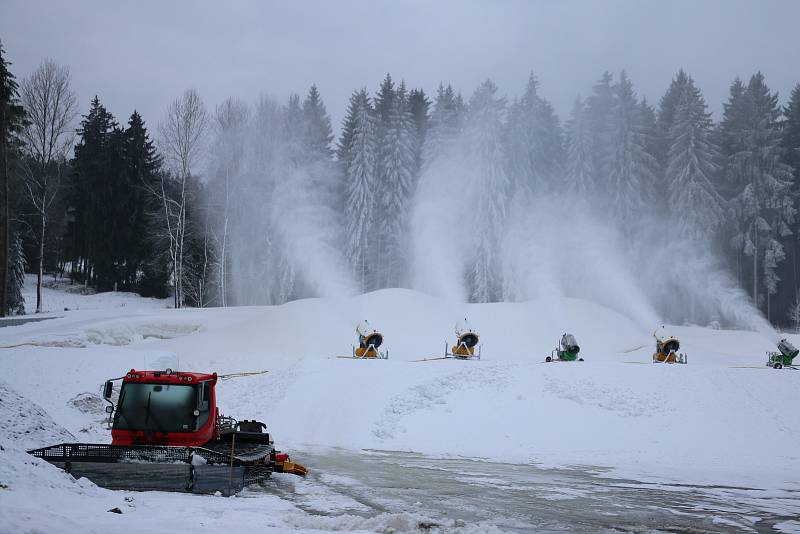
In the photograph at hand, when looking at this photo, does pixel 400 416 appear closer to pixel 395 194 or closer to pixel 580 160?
pixel 395 194

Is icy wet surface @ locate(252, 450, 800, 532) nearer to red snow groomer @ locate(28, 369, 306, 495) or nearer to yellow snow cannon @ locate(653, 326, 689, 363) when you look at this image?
red snow groomer @ locate(28, 369, 306, 495)

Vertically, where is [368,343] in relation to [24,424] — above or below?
above

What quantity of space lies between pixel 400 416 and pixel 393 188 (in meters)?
38.3

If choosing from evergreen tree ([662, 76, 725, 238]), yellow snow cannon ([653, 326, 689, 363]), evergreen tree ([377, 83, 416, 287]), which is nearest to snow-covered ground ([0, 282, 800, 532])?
yellow snow cannon ([653, 326, 689, 363])

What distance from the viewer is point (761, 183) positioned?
175 feet

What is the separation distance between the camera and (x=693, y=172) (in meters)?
53.3

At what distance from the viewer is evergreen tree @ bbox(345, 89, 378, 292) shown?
58.5 metres

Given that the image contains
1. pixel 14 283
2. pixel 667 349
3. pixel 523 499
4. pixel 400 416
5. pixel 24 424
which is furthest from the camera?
pixel 14 283

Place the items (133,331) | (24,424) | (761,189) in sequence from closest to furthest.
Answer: (24,424) → (133,331) → (761,189)

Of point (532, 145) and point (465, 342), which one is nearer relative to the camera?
point (465, 342)

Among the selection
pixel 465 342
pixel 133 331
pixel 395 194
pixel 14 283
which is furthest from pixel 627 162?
pixel 14 283

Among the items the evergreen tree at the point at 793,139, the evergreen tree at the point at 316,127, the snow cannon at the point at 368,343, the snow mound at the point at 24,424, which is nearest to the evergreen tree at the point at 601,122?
the evergreen tree at the point at 793,139

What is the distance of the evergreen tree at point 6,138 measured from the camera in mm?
37656

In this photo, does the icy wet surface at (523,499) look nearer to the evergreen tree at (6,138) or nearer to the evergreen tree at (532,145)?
the evergreen tree at (6,138)
